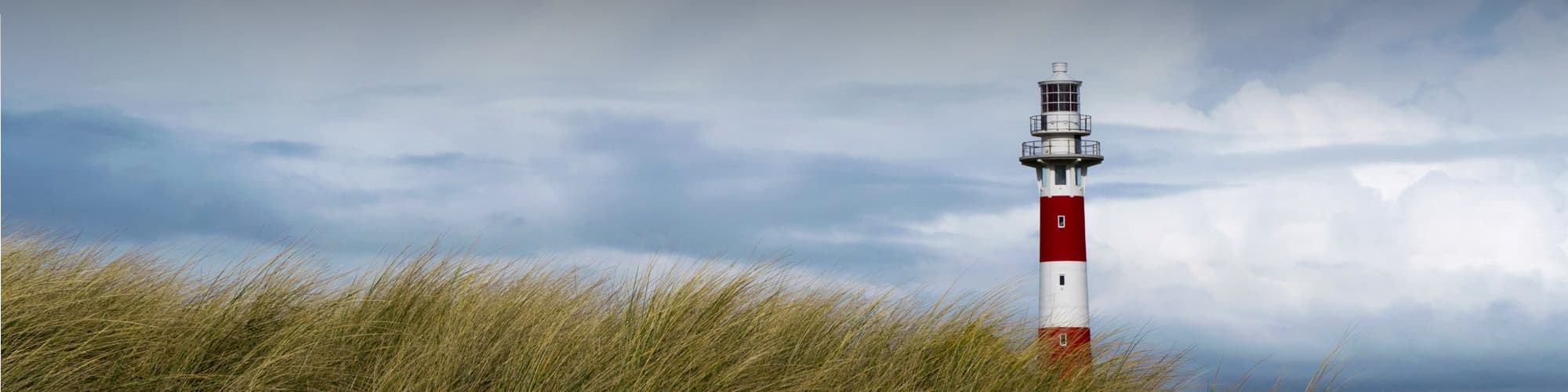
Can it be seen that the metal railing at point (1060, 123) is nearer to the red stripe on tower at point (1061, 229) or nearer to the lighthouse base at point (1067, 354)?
the red stripe on tower at point (1061, 229)

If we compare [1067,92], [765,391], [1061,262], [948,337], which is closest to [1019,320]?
[948,337]

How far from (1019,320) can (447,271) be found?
332cm

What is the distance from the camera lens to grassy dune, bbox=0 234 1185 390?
542 centimetres

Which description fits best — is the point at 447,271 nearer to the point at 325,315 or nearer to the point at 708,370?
the point at 325,315

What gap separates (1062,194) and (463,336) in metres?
15.1

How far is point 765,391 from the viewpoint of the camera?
6.14 metres

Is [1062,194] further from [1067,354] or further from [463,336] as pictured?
[463,336]

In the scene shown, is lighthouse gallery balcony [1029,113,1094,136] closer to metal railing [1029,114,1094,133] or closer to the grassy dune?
Answer: metal railing [1029,114,1094,133]

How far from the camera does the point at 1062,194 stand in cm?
1980

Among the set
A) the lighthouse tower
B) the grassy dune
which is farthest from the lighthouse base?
the lighthouse tower

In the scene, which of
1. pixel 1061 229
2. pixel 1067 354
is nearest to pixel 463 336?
pixel 1067 354

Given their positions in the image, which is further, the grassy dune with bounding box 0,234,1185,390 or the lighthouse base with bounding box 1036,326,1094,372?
the lighthouse base with bounding box 1036,326,1094,372

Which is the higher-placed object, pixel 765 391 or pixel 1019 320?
pixel 1019 320

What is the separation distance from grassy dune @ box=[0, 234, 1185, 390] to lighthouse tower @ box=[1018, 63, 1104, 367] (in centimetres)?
1068
